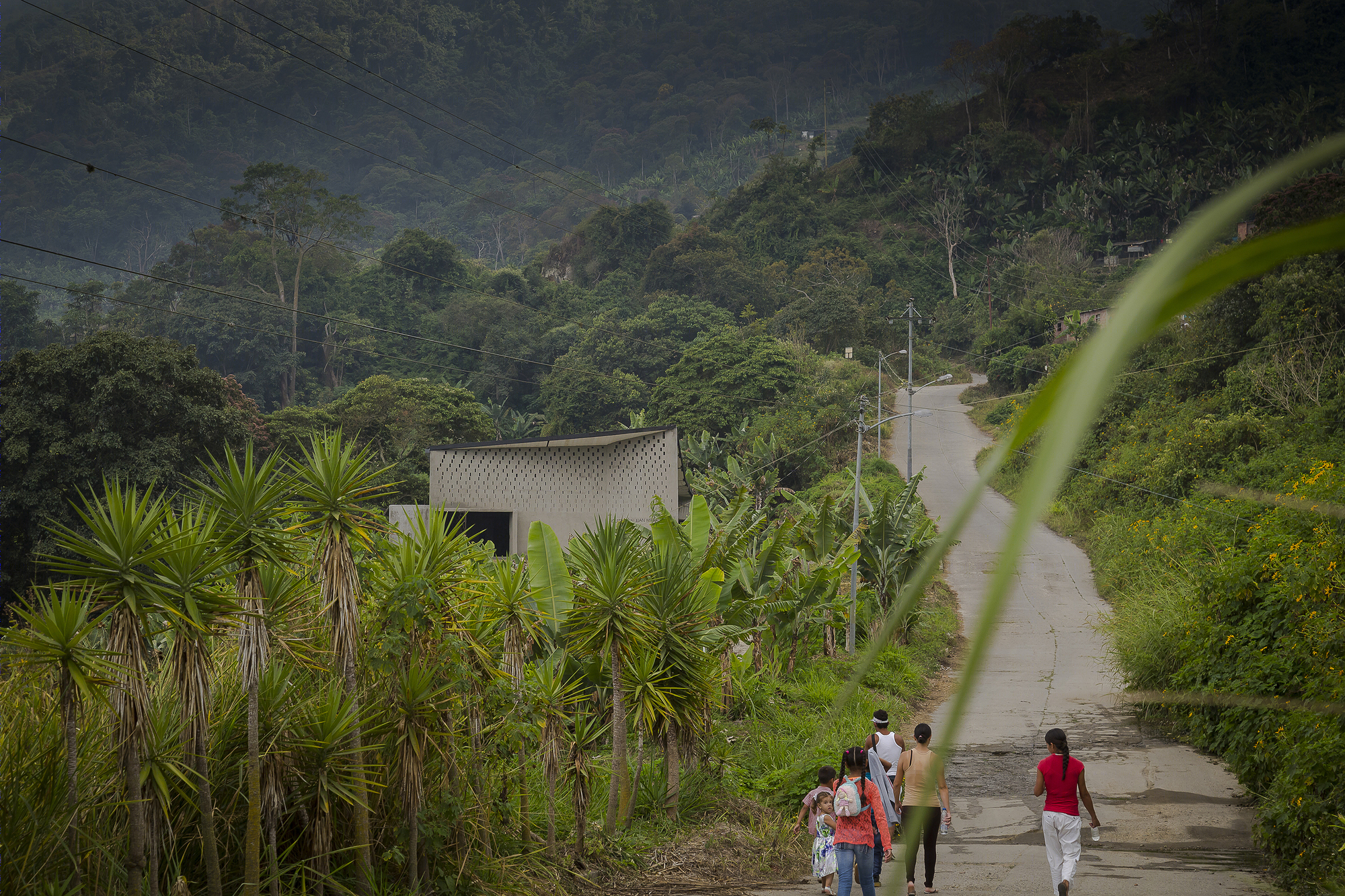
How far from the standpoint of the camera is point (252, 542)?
4.55 metres

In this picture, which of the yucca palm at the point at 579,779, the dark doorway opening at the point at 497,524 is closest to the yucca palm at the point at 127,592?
the yucca palm at the point at 579,779

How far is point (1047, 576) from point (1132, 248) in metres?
34.4

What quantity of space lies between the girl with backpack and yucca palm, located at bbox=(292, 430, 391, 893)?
10.5ft

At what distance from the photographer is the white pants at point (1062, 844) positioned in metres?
6.16

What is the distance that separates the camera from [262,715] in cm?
464

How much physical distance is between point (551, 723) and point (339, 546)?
2344 millimetres

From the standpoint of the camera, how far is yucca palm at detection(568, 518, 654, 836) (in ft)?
22.4

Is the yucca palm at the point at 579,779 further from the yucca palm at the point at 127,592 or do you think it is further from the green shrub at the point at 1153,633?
the green shrub at the point at 1153,633

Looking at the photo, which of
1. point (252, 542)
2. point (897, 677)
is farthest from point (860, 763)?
point (897, 677)

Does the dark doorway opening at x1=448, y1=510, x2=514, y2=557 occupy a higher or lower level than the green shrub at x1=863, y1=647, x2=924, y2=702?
higher

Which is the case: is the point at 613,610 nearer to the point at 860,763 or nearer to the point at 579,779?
the point at 579,779

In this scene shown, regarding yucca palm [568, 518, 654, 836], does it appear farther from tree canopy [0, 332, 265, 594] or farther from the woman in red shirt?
tree canopy [0, 332, 265, 594]

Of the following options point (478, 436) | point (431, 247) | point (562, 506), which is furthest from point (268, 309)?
point (562, 506)

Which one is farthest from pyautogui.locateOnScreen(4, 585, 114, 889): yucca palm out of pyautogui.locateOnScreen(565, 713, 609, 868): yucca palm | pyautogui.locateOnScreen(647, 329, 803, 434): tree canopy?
pyautogui.locateOnScreen(647, 329, 803, 434): tree canopy
